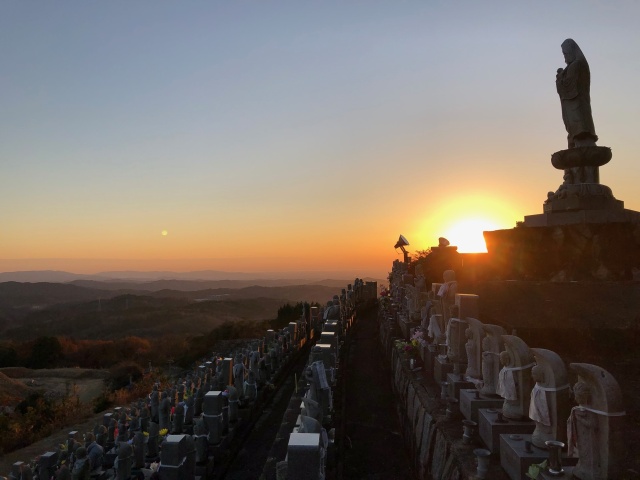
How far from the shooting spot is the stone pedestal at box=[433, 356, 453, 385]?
28.6 feet

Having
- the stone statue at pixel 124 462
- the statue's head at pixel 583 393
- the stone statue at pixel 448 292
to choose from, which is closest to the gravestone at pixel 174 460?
the stone statue at pixel 124 462

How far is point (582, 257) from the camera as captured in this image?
52.2ft

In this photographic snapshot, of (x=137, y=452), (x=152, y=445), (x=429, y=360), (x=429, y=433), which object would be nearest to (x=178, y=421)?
(x=152, y=445)

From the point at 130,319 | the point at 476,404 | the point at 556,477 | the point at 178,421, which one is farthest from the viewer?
the point at 130,319

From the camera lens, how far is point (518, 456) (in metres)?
4.81

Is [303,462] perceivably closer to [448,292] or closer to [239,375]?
[448,292]

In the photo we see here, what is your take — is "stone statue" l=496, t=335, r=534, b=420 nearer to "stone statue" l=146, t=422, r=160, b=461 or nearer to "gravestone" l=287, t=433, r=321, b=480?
"gravestone" l=287, t=433, r=321, b=480

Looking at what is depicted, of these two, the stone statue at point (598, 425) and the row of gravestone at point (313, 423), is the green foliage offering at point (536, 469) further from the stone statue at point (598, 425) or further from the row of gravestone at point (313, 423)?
the row of gravestone at point (313, 423)

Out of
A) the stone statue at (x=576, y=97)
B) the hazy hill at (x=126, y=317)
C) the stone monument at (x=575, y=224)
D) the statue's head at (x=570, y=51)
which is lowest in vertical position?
the hazy hill at (x=126, y=317)

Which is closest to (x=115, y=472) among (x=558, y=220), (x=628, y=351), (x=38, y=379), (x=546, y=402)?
(x=546, y=402)

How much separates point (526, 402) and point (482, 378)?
1485mm

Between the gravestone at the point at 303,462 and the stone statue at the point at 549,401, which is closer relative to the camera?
the gravestone at the point at 303,462

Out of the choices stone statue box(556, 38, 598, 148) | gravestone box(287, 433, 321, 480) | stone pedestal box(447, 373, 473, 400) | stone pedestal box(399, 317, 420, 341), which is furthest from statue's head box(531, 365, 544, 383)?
stone statue box(556, 38, 598, 148)

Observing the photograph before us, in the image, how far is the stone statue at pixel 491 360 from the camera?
6641mm
